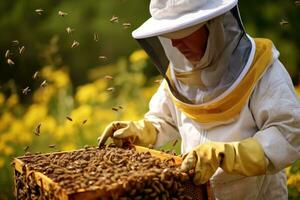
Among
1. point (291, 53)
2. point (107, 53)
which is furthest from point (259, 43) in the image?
point (107, 53)

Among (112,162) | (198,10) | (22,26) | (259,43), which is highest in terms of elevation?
(198,10)

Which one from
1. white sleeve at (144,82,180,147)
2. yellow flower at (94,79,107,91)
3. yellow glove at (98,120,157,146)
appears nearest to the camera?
yellow glove at (98,120,157,146)

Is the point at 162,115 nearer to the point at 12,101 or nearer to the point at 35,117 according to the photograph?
the point at 35,117

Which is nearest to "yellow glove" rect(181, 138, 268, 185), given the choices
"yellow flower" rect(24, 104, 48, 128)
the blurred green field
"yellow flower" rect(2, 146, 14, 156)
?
the blurred green field

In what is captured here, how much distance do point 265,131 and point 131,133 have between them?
103cm

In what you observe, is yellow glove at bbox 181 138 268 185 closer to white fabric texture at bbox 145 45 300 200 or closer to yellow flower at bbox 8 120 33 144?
white fabric texture at bbox 145 45 300 200

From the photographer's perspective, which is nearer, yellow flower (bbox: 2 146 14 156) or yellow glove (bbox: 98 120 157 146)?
yellow glove (bbox: 98 120 157 146)

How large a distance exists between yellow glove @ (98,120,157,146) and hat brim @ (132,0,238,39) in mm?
787

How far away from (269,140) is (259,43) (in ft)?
2.21

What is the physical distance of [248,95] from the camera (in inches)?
159

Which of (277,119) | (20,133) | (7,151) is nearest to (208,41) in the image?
(277,119)

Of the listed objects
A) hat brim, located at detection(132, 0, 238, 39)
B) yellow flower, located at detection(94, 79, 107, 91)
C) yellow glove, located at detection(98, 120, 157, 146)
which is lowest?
yellow flower, located at detection(94, 79, 107, 91)

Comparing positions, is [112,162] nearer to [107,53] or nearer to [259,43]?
[259,43]

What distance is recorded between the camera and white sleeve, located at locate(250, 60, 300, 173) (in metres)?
3.88
